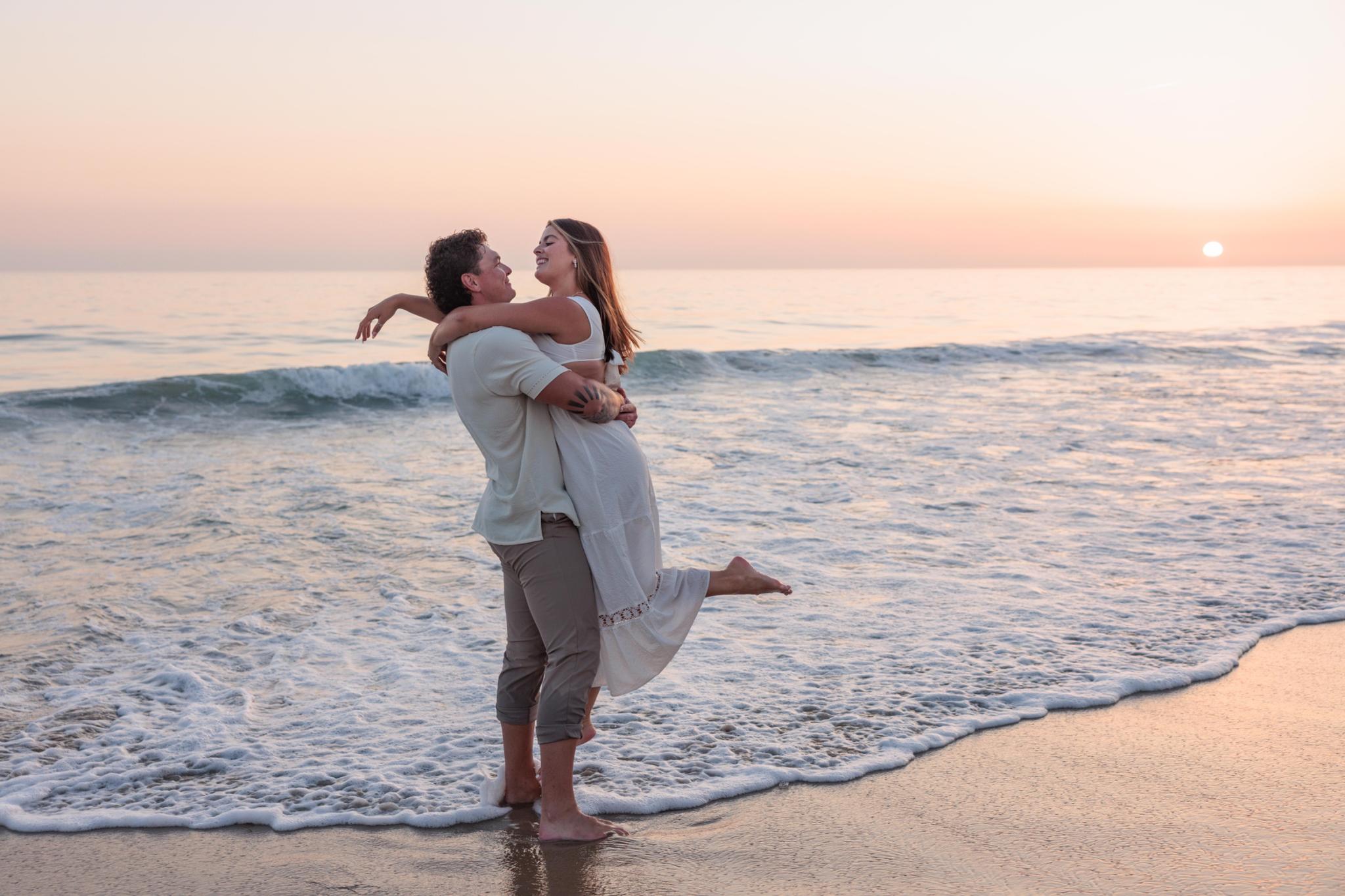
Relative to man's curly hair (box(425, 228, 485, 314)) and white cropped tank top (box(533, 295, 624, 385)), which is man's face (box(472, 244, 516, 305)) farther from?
white cropped tank top (box(533, 295, 624, 385))

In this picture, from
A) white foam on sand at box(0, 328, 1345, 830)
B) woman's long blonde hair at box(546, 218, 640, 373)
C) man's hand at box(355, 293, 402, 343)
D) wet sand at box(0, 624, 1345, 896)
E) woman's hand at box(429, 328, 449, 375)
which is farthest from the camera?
white foam on sand at box(0, 328, 1345, 830)

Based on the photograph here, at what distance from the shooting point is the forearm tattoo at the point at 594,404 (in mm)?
3156

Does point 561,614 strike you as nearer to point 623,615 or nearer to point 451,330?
point 623,615

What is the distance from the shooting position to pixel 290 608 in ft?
20.7

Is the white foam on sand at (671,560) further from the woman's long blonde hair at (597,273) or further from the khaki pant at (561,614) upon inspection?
the woman's long blonde hair at (597,273)

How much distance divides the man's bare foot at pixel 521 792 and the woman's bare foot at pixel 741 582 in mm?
952

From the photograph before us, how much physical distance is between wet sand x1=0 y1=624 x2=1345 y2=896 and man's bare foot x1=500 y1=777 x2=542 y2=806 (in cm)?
9

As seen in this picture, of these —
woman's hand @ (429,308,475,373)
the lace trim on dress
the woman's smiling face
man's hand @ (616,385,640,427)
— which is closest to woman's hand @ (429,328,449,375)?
woman's hand @ (429,308,475,373)

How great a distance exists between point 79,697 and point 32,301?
39.1 meters

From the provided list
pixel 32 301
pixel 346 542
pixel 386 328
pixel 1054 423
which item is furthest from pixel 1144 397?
pixel 32 301

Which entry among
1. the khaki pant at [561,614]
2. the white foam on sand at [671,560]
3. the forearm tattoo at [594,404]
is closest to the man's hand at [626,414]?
the forearm tattoo at [594,404]

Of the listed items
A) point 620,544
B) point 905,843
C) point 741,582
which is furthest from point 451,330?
point 905,843

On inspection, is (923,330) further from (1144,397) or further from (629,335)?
(629,335)

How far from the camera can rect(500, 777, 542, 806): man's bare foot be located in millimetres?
3678
